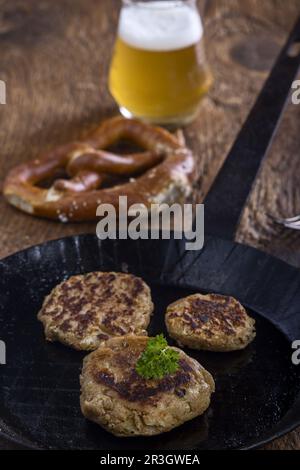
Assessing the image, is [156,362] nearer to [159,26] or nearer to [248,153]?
[248,153]

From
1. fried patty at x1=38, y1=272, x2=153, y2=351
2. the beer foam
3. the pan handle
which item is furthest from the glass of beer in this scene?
fried patty at x1=38, y1=272, x2=153, y2=351

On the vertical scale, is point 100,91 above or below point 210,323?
below

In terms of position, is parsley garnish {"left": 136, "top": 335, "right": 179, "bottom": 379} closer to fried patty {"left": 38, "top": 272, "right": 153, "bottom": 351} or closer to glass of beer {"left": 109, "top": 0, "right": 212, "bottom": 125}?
fried patty {"left": 38, "top": 272, "right": 153, "bottom": 351}

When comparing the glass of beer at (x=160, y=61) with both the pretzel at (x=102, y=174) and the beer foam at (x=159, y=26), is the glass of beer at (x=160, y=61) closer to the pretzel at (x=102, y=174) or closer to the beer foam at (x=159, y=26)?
the beer foam at (x=159, y=26)

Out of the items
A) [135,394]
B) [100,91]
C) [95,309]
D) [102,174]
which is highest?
[135,394]

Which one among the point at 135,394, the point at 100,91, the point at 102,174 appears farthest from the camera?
the point at 100,91

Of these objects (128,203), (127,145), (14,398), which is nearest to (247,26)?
(127,145)

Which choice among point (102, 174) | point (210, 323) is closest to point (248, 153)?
point (102, 174)
